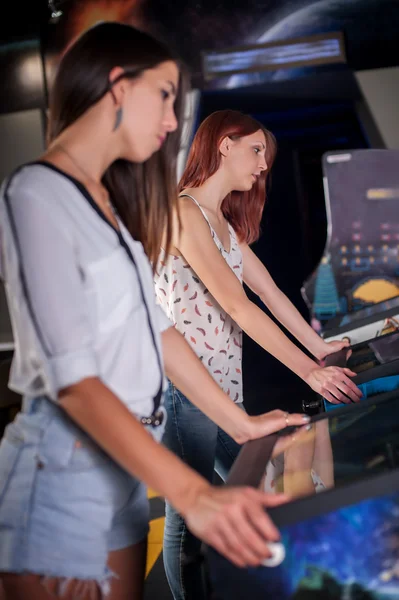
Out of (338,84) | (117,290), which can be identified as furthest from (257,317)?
(338,84)

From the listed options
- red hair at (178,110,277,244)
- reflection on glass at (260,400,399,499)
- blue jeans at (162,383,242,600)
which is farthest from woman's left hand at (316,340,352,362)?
reflection on glass at (260,400,399,499)

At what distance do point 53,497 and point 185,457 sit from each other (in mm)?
861

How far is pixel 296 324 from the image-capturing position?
6.45 feet

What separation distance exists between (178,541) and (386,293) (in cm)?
204

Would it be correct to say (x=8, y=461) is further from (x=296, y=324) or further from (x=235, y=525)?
(x=296, y=324)

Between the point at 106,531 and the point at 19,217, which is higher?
the point at 19,217

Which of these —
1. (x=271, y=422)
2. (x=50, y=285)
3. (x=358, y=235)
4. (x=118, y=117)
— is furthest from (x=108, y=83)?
(x=358, y=235)

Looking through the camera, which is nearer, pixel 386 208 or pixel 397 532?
pixel 397 532

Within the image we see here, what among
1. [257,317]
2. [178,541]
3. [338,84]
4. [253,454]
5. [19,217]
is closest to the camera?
[19,217]

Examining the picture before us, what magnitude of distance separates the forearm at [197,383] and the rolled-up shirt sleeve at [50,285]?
31cm

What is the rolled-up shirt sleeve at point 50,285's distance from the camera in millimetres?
727

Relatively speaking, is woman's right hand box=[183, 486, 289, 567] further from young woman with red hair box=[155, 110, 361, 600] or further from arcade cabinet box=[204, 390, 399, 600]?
young woman with red hair box=[155, 110, 361, 600]

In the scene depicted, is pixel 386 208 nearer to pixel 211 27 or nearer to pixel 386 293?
pixel 386 293

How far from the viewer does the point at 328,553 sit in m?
0.74
